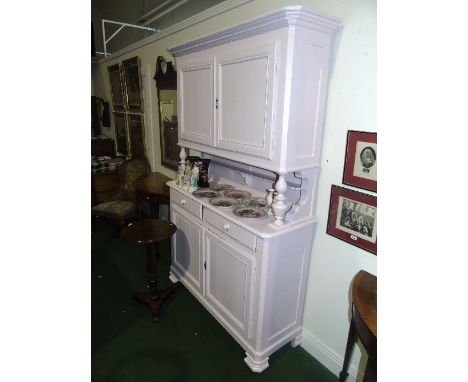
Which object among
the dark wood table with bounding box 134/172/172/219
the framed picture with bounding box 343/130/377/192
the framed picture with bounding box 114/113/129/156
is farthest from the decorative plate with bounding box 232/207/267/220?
the framed picture with bounding box 114/113/129/156

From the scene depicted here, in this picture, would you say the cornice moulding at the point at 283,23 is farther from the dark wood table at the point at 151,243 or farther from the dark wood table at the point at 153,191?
the dark wood table at the point at 153,191

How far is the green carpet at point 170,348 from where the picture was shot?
85.0 inches

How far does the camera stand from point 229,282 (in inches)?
92.5

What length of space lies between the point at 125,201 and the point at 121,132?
5.55 feet

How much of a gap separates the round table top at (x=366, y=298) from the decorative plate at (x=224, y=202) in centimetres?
108

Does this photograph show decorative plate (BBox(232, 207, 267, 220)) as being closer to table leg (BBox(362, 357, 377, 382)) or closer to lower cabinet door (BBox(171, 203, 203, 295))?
lower cabinet door (BBox(171, 203, 203, 295))

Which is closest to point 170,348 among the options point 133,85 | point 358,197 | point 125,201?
point 358,197

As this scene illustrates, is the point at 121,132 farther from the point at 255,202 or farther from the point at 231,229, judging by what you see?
the point at 231,229

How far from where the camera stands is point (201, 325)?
2.62 m

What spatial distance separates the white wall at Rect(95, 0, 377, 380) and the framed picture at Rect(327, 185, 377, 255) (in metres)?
0.05

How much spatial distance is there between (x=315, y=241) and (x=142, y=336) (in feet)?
5.45
